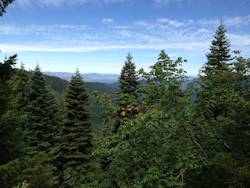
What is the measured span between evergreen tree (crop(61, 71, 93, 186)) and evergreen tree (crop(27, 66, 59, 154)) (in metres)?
3.23

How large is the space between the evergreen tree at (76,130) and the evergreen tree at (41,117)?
3231mm

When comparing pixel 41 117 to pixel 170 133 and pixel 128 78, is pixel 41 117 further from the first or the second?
pixel 170 133

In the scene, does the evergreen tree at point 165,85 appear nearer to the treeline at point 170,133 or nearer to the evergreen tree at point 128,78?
the treeline at point 170,133

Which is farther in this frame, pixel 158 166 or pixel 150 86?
pixel 150 86

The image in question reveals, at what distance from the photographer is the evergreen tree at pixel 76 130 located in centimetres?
2959

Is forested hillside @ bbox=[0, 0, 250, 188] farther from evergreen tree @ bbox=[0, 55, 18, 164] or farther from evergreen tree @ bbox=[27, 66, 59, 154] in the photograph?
evergreen tree @ bbox=[27, 66, 59, 154]

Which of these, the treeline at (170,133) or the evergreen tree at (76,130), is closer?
the treeline at (170,133)

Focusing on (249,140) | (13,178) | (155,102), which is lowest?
(13,178)

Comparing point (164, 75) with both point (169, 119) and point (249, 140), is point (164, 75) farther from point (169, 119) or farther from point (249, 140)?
point (249, 140)

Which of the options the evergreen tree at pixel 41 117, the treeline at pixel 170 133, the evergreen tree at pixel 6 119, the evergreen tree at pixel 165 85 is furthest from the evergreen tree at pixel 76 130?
the evergreen tree at pixel 165 85

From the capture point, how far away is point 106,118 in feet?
42.1

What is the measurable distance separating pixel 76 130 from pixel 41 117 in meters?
5.14

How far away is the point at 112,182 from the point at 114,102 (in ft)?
9.96

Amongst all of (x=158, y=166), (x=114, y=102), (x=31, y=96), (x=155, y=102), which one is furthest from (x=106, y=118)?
(x=31, y=96)
